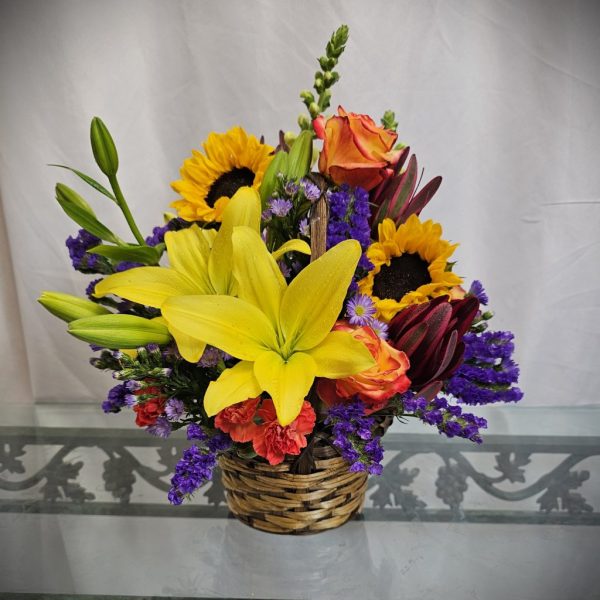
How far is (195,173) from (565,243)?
613 millimetres

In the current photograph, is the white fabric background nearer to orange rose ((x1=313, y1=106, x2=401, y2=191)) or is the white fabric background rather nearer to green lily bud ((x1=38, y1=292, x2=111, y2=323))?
orange rose ((x1=313, y1=106, x2=401, y2=191))

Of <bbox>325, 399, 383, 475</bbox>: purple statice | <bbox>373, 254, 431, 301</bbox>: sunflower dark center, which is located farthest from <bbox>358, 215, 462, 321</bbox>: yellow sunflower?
<bbox>325, 399, 383, 475</bbox>: purple statice

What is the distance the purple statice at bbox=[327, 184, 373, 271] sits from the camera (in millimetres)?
576

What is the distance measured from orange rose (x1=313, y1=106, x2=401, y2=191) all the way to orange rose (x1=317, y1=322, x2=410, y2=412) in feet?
0.49

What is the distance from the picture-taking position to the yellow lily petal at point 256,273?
0.53m

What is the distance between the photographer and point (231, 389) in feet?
1.70

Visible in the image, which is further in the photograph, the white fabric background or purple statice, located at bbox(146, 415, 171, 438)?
the white fabric background

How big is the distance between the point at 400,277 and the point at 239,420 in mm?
201

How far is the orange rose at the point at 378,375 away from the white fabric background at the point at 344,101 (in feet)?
1.70

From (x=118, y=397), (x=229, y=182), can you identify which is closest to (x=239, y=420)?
(x=118, y=397)

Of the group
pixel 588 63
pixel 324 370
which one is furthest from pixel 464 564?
pixel 588 63

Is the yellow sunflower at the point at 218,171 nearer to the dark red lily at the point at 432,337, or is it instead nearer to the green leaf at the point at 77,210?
the green leaf at the point at 77,210

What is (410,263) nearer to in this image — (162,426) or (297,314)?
(297,314)

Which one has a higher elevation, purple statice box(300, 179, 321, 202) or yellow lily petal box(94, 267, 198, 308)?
purple statice box(300, 179, 321, 202)
